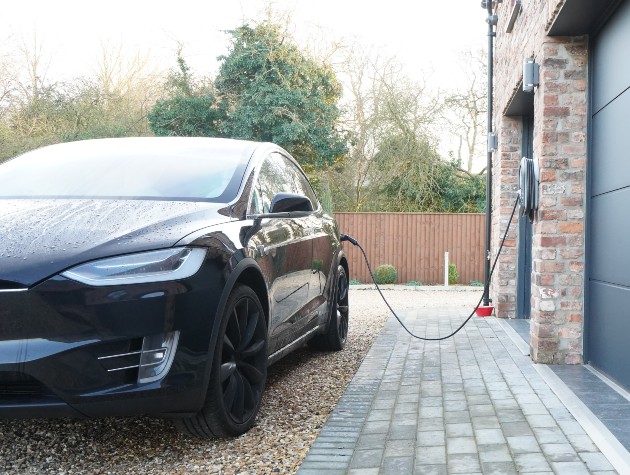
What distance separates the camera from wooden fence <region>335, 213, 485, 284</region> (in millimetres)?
19828

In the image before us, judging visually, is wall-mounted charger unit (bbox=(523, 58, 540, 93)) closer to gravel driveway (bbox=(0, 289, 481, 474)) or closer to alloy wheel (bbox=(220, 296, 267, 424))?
gravel driveway (bbox=(0, 289, 481, 474))

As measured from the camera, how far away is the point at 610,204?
4.98 meters

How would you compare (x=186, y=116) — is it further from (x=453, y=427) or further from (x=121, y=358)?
(x=121, y=358)

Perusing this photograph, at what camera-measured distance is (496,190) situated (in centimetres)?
953

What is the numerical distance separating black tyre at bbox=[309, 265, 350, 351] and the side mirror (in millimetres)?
1916

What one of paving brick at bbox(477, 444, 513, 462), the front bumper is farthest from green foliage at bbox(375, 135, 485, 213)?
the front bumper

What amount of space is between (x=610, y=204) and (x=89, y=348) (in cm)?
356

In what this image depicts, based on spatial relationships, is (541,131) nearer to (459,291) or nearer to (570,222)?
(570,222)

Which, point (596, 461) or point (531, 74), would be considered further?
point (531, 74)

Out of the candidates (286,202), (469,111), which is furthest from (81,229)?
(469,111)

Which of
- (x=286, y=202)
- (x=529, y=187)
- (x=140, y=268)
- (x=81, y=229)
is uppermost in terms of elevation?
(x=529, y=187)

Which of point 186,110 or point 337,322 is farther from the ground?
point 186,110

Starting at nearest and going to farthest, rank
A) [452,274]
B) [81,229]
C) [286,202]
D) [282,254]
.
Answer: [81,229]
[286,202]
[282,254]
[452,274]

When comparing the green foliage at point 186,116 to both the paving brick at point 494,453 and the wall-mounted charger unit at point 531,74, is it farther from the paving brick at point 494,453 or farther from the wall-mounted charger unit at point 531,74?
the paving brick at point 494,453
